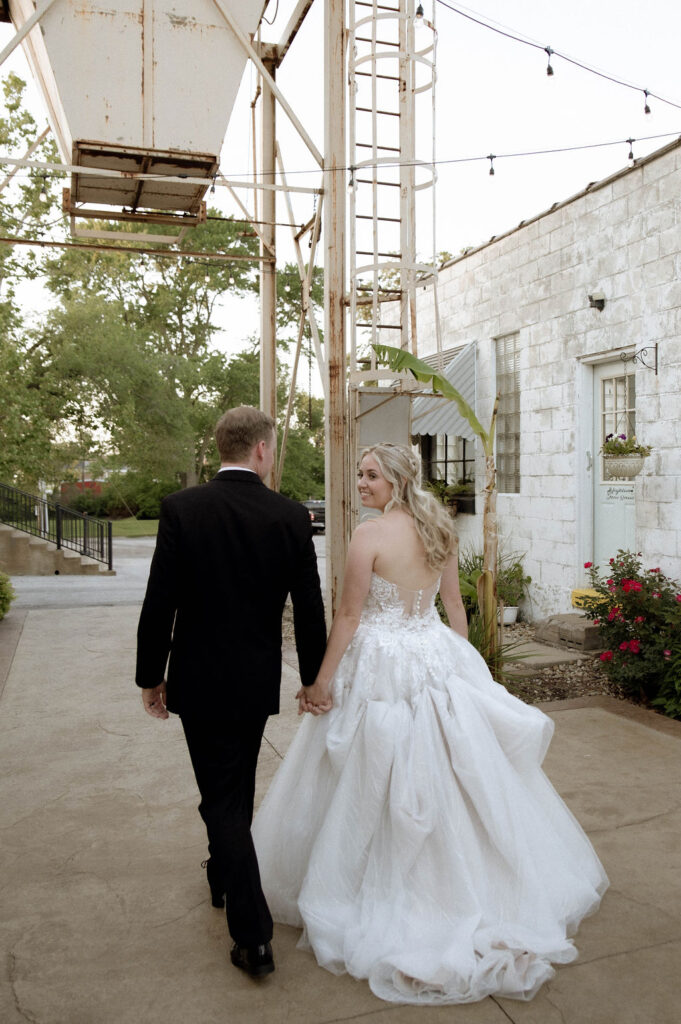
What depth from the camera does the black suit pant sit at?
2732 mm

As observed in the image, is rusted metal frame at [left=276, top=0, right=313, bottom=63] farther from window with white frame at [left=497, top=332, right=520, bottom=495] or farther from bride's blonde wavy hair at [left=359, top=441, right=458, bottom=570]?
bride's blonde wavy hair at [left=359, top=441, right=458, bottom=570]

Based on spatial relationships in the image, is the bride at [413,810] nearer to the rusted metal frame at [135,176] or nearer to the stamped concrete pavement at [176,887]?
the stamped concrete pavement at [176,887]

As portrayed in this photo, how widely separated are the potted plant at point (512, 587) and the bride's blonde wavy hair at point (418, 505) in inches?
269

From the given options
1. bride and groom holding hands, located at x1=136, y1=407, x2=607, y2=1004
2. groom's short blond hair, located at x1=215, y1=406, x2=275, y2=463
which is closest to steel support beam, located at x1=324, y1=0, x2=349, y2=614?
bride and groom holding hands, located at x1=136, y1=407, x2=607, y2=1004

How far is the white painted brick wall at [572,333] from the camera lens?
7.60 meters

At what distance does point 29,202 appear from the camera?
21062 millimetres

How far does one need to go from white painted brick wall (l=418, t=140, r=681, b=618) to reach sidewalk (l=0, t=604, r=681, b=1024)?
281 centimetres

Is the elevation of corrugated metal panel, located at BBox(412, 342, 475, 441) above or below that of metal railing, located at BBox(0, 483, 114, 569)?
above

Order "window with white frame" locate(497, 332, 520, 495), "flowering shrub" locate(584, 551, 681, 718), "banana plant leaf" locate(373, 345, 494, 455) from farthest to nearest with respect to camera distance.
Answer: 1. "window with white frame" locate(497, 332, 520, 495)
2. "banana plant leaf" locate(373, 345, 494, 455)
3. "flowering shrub" locate(584, 551, 681, 718)

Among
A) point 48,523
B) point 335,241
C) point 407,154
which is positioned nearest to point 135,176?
point 335,241

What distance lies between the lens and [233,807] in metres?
2.84

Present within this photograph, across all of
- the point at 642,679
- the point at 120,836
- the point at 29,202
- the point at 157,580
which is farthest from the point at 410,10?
the point at 29,202

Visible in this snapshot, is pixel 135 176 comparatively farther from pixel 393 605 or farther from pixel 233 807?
pixel 233 807

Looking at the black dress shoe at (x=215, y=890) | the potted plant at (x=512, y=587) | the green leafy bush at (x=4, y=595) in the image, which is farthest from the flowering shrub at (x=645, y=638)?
the green leafy bush at (x=4, y=595)
